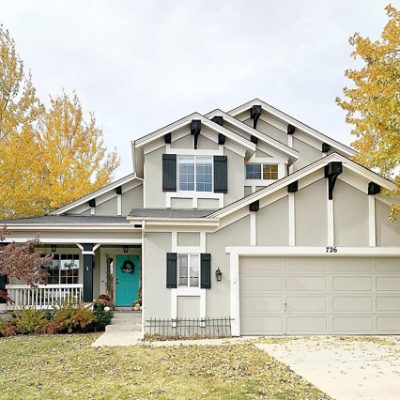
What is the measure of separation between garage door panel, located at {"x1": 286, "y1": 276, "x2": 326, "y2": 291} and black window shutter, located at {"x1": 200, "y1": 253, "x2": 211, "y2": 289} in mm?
2162

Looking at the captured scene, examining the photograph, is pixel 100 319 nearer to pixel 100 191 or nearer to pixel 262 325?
pixel 262 325

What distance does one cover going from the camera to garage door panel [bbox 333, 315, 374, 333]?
12.9 meters

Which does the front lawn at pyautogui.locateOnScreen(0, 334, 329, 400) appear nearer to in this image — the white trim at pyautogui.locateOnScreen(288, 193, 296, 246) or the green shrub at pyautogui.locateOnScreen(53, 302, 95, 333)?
the green shrub at pyautogui.locateOnScreen(53, 302, 95, 333)

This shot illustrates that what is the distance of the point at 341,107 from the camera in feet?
55.9

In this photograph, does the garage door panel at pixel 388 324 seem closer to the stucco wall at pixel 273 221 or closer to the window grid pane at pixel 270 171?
the stucco wall at pixel 273 221

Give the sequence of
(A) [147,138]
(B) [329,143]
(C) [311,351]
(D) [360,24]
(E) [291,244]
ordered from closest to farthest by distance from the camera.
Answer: (C) [311,351] → (E) [291,244] → (A) [147,138] → (D) [360,24] → (B) [329,143]

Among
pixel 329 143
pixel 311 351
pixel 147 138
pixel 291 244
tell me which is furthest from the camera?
pixel 329 143

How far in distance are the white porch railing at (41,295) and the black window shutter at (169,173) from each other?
4.17 metres

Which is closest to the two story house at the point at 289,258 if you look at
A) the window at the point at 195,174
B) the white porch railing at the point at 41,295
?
the window at the point at 195,174

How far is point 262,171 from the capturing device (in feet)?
54.9

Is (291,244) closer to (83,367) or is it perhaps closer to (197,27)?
(83,367)

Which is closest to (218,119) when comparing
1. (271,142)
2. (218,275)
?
(271,142)

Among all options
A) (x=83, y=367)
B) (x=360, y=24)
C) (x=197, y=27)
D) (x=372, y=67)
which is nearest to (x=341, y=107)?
(x=360, y=24)

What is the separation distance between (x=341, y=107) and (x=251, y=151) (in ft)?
13.4
